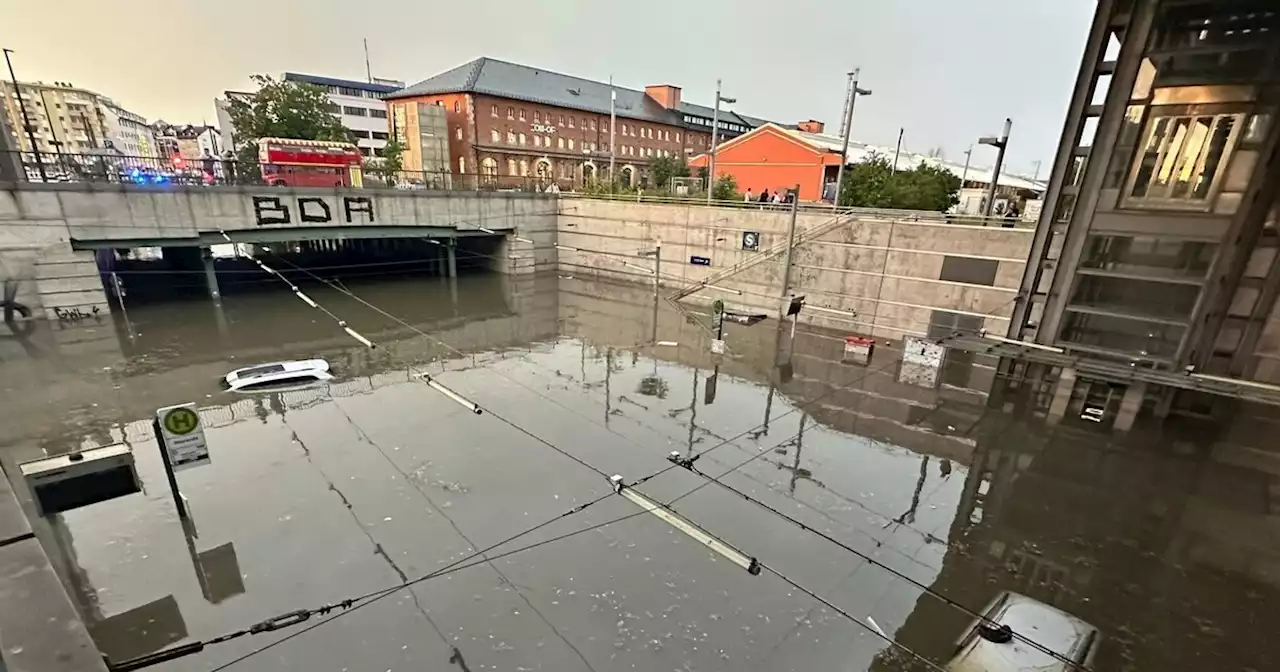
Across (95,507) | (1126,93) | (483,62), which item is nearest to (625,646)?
(95,507)

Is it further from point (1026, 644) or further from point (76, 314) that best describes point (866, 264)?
point (76, 314)

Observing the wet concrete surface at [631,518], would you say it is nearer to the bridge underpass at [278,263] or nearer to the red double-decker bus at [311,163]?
the bridge underpass at [278,263]

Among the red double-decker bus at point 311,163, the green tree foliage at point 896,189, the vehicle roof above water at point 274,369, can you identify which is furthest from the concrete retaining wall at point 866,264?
the vehicle roof above water at point 274,369

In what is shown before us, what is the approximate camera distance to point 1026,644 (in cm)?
633

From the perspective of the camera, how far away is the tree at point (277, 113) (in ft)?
138

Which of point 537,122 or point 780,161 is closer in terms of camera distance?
point 780,161

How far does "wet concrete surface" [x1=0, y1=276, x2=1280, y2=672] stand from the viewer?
261 inches

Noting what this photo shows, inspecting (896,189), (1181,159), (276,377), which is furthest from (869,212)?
(276,377)

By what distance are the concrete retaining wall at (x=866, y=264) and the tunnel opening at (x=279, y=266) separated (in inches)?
442

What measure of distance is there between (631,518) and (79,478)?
8112mm

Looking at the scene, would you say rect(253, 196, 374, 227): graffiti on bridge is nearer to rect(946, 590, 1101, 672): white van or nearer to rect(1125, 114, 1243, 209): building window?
rect(946, 590, 1101, 672): white van

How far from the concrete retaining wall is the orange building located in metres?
14.5

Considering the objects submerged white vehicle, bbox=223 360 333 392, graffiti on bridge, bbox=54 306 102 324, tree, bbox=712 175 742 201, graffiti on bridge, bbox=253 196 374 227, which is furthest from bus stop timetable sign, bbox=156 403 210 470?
tree, bbox=712 175 742 201

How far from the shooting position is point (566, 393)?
13.8 metres
